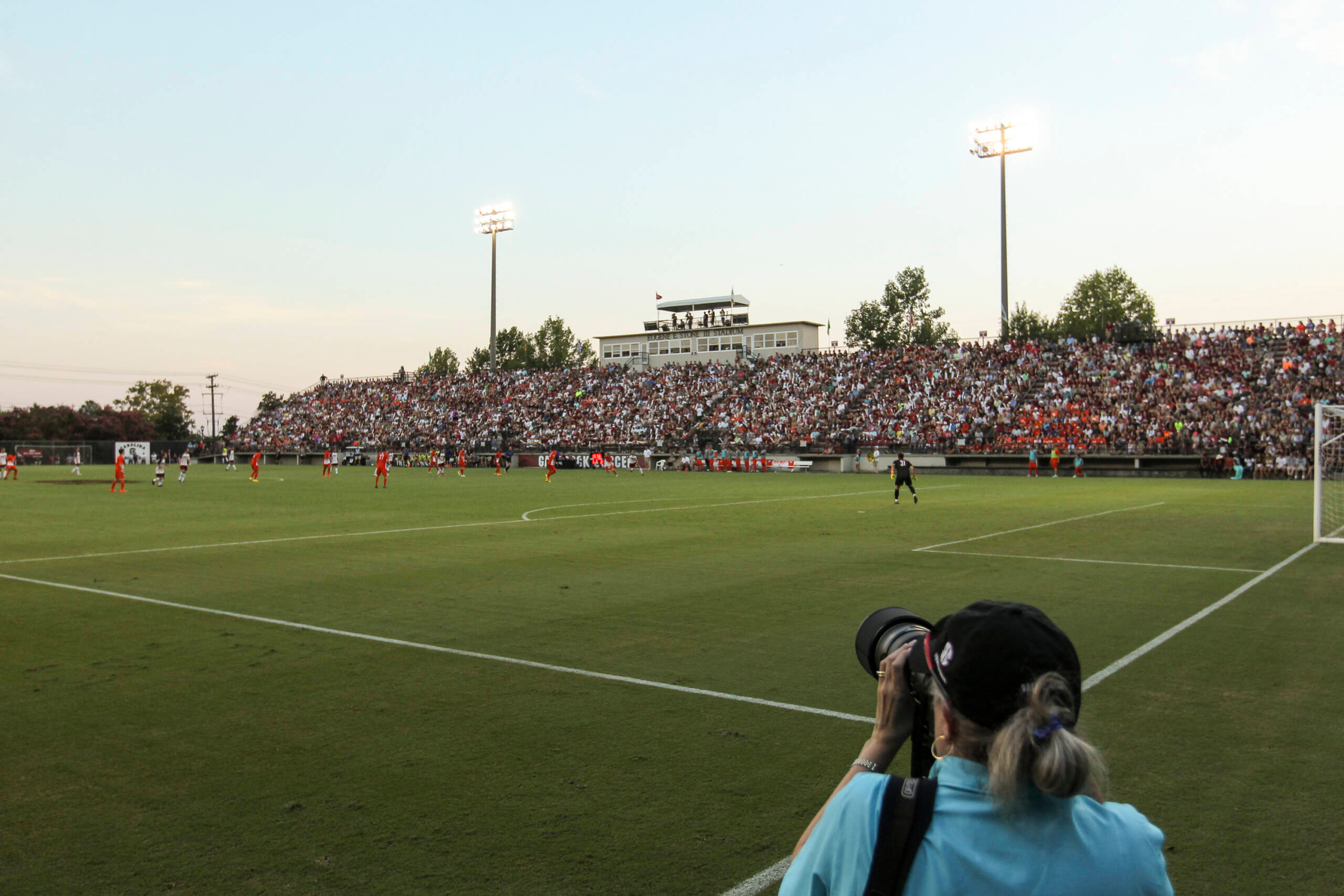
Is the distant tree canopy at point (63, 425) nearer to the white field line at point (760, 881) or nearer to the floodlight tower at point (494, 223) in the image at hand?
the floodlight tower at point (494, 223)

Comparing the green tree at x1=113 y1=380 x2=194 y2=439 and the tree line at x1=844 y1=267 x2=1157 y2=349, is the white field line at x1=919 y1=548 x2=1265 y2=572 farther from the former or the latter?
the green tree at x1=113 y1=380 x2=194 y2=439

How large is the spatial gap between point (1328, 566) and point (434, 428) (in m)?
63.9

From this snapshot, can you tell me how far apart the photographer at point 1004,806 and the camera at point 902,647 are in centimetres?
18

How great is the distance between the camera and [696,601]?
34.9ft

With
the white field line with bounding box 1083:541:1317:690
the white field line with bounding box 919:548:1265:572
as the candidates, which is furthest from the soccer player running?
the white field line with bounding box 1083:541:1317:690

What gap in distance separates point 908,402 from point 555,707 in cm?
4978

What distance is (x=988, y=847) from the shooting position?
5.77ft

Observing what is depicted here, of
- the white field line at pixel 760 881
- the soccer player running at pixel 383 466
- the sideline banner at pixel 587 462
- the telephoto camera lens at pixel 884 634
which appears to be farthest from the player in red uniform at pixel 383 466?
the telephoto camera lens at pixel 884 634

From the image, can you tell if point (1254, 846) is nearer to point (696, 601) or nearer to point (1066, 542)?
point (696, 601)

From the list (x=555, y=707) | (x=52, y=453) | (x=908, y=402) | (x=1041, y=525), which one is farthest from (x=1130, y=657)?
(x=52, y=453)

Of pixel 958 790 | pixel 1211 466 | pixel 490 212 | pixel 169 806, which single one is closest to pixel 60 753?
pixel 169 806

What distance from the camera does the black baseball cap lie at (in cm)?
177

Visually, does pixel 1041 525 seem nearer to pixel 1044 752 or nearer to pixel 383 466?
pixel 1044 752

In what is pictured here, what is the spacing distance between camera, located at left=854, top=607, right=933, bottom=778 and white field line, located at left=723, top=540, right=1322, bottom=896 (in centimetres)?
76
